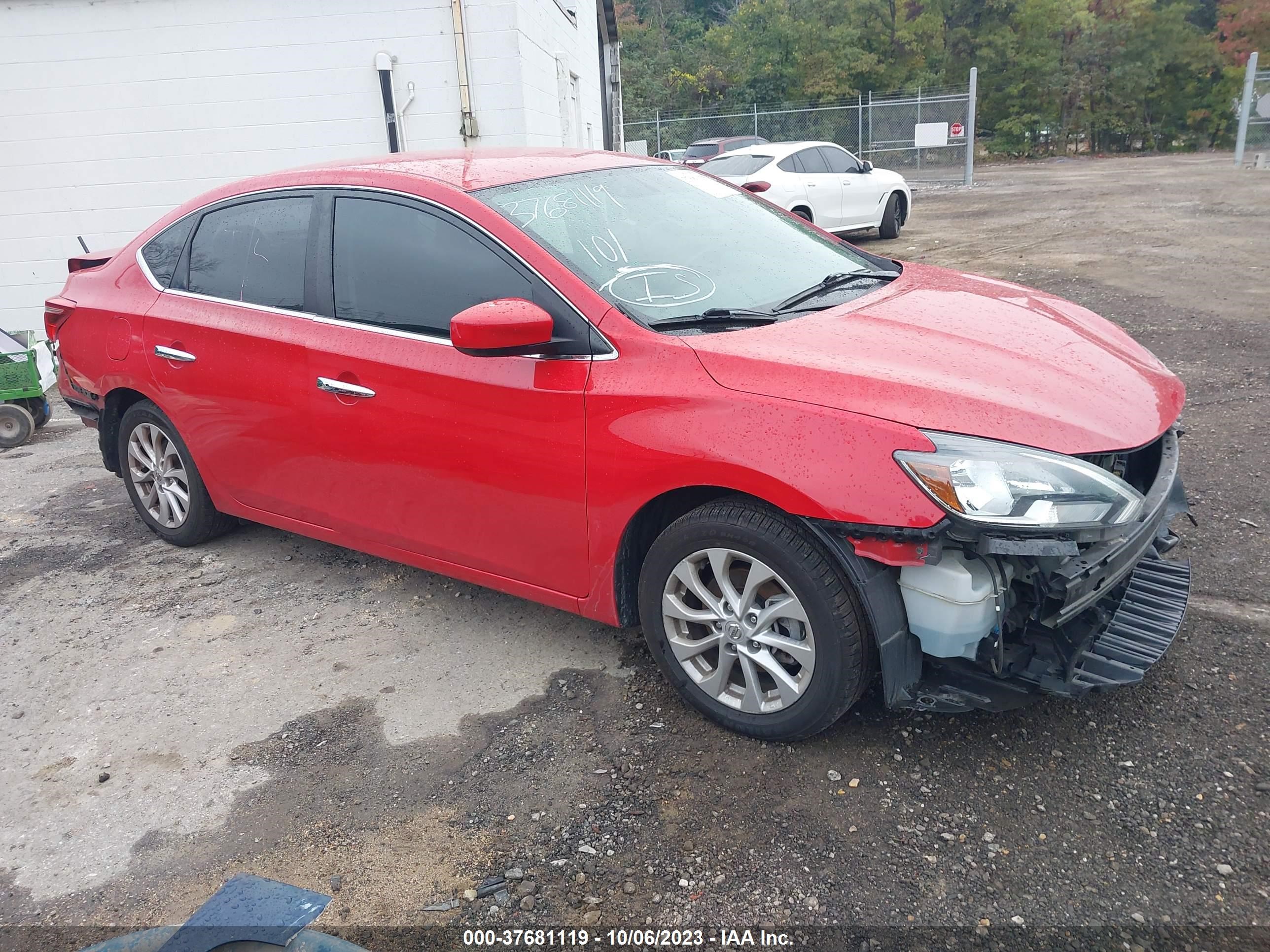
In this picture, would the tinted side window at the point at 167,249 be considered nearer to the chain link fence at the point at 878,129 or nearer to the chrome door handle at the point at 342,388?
the chrome door handle at the point at 342,388

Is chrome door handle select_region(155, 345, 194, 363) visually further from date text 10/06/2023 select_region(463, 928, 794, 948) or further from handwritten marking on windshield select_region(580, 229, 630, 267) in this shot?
date text 10/06/2023 select_region(463, 928, 794, 948)

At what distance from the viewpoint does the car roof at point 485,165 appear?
3646 mm

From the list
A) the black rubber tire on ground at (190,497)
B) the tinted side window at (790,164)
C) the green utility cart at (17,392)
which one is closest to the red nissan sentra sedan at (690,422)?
the black rubber tire on ground at (190,497)

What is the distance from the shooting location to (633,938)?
2.33 m

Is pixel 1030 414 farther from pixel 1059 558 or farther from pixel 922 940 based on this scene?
pixel 922 940

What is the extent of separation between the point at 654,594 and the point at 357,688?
1.21 meters

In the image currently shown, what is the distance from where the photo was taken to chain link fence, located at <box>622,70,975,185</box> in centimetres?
2619

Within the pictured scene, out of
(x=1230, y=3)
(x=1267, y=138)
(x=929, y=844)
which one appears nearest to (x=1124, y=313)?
(x=929, y=844)

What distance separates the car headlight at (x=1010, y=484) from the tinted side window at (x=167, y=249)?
11.6ft

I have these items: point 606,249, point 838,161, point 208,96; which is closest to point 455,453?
point 606,249

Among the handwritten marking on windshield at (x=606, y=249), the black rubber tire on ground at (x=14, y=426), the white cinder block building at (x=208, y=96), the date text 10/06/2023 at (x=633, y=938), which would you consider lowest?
the date text 10/06/2023 at (x=633, y=938)

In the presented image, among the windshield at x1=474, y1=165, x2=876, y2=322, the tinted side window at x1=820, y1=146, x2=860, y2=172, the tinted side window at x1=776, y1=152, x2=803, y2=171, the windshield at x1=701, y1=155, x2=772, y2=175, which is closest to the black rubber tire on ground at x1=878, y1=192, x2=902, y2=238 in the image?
the tinted side window at x1=820, y1=146, x2=860, y2=172

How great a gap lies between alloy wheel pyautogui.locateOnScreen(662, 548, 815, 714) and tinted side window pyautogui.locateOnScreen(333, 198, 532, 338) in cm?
109

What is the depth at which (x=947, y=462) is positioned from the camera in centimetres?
253
